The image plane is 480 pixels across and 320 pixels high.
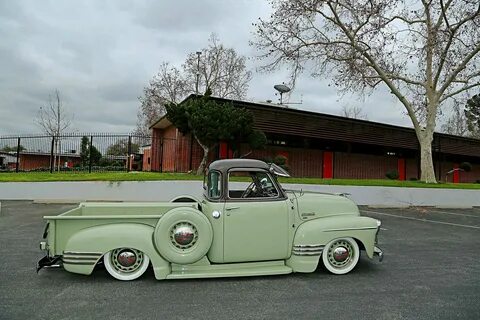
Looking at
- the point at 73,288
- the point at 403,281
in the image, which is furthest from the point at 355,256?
the point at 73,288

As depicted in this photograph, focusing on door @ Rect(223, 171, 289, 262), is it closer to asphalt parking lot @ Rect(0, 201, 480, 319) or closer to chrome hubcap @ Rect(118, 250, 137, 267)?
asphalt parking lot @ Rect(0, 201, 480, 319)

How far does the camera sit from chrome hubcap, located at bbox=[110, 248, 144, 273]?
193 inches

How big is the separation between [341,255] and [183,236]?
2376mm

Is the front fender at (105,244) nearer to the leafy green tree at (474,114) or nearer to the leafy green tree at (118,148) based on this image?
the leafy green tree at (118,148)

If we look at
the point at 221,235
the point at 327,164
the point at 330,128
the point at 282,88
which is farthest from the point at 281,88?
the point at 221,235

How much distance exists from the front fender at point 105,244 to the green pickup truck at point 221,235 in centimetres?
1

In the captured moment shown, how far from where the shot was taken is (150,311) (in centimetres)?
390

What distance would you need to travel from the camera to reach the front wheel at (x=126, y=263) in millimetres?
4891

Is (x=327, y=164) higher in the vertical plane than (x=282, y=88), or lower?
lower

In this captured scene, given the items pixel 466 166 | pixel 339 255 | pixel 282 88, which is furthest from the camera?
pixel 466 166

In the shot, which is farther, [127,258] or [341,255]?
[341,255]

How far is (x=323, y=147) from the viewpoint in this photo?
84.4ft

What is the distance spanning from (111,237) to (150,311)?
1.26m

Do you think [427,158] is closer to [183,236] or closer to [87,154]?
[87,154]
